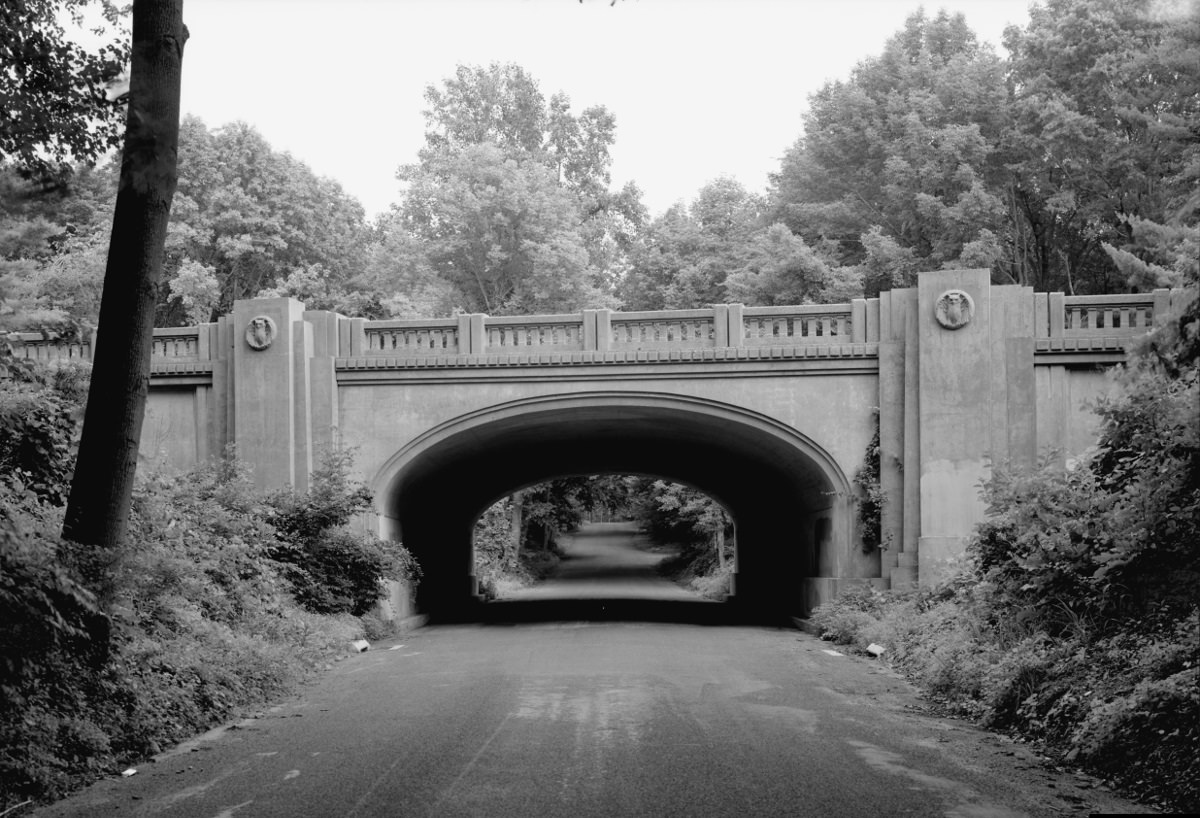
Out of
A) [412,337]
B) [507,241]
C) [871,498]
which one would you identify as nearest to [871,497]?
[871,498]

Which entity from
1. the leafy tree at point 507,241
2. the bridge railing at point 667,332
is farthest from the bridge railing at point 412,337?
the leafy tree at point 507,241

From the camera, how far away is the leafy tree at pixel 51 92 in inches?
336

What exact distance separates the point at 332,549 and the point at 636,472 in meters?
12.9

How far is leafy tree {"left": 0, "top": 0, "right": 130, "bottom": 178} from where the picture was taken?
28.0 feet

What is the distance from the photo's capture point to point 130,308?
8758 millimetres

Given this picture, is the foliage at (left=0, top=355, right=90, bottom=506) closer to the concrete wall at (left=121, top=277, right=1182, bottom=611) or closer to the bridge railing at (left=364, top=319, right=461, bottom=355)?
the concrete wall at (left=121, top=277, right=1182, bottom=611)

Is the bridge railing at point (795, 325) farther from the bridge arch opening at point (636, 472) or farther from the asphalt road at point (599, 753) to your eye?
the asphalt road at point (599, 753)

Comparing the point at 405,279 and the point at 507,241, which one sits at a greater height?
the point at 507,241

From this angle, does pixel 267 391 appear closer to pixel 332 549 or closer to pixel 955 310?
pixel 332 549

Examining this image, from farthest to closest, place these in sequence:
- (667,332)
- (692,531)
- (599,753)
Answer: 1. (692,531)
2. (667,332)
3. (599,753)

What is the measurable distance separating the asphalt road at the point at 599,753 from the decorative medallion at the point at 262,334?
24.1 feet

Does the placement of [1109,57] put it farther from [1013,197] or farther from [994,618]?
[994,618]

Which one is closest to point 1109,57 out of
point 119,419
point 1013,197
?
point 1013,197

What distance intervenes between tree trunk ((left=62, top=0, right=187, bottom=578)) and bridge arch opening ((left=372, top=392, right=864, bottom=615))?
36.6 feet
